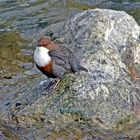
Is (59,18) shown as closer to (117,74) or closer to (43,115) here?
(117,74)

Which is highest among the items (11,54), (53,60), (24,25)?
(53,60)

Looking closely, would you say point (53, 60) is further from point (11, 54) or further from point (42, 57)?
point (11, 54)

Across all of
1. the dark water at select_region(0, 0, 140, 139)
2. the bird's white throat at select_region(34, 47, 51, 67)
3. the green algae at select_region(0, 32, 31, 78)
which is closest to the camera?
the bird's white throat at select_region(34, 47, 51, 67)

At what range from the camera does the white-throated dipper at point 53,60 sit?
5.92 meters

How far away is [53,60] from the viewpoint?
19.7 feet

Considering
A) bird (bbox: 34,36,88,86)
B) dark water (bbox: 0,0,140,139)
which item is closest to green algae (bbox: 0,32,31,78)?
dark water (bbox: 0,0,140,139)

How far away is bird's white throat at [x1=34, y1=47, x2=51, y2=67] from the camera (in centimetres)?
589

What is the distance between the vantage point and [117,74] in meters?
6.40

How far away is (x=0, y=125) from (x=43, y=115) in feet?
1.57

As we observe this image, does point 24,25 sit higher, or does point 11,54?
point 11,54

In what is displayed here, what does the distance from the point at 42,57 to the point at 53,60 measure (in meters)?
0.16

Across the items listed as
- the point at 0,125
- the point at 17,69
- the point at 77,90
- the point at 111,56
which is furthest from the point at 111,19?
the point at 0,125

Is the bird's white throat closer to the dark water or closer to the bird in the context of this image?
the bird

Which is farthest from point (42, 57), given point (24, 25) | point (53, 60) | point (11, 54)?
point (24, 25)
